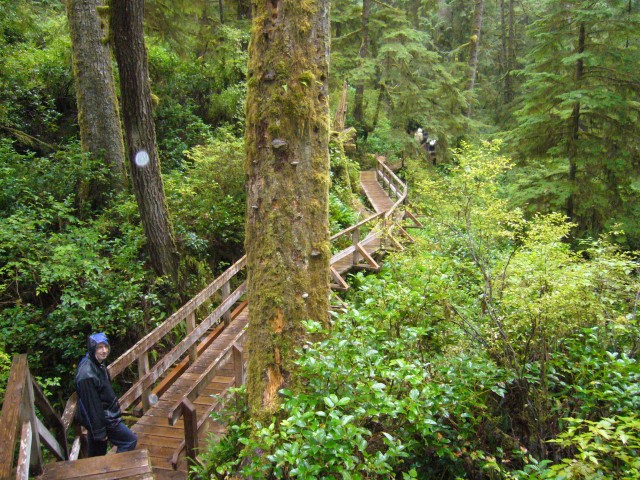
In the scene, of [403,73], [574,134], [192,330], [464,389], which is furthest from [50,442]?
[403,73]

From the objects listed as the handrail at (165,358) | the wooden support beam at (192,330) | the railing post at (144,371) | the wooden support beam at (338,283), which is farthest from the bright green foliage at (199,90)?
the railing post at (144,371)

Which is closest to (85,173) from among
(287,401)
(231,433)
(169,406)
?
(169,406)

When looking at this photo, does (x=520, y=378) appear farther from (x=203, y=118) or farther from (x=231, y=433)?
(x=203, y=118)

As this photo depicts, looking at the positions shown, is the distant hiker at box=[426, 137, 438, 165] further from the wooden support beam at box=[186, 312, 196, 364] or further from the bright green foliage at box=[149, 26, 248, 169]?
the wooden support beam at box=[186, 312, 196, 364]

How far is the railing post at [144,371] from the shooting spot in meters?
6.20

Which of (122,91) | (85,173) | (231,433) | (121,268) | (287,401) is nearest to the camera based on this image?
(287,401)

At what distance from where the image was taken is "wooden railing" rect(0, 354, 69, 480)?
9.45 ft

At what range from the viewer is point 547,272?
14.6ft

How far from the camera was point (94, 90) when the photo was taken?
10617 millimetres

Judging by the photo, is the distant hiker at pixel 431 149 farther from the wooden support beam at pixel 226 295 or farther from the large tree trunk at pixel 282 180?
the large tree trunk at pixel 282 180

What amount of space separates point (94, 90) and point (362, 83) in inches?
692

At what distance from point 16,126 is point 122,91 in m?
6.16

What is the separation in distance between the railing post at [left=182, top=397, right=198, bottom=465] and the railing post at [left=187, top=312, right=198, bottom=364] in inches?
91.1

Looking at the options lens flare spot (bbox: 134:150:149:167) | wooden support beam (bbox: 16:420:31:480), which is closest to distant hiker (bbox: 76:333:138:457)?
wooden support beam (bbox: 16:420:31:480)
